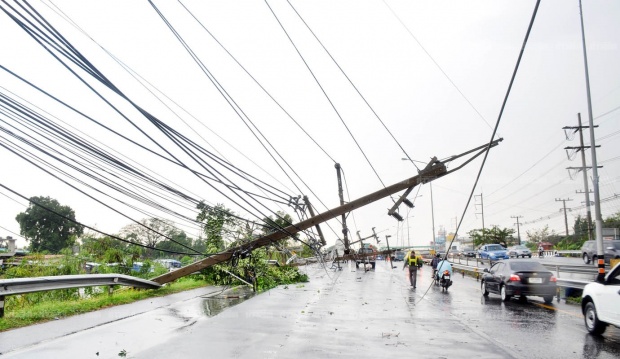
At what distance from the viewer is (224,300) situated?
15734 mm

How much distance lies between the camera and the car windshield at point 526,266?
16734mm

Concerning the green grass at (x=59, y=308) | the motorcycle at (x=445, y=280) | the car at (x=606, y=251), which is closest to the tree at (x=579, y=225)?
the car at (x=606, y=251)

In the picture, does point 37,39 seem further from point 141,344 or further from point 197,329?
point 197,329

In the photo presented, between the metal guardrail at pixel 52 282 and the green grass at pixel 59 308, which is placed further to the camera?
the green grass at pixel 59 308

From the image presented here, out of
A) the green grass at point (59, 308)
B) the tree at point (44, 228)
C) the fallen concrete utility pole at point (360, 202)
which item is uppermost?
the tree at point (44, 228)

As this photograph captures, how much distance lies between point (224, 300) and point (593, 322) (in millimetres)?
10211

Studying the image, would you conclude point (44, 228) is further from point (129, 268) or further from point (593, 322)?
point (593, 322)

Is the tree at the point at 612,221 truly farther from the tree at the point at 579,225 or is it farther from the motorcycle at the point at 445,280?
the motorcycle at the point at 445,280

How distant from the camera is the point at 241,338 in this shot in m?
9.05

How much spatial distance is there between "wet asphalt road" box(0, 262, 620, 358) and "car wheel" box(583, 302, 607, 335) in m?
0.17

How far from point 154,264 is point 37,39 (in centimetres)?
1504

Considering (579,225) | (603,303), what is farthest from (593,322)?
(579,225)

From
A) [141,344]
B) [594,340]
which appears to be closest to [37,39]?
[141,344]

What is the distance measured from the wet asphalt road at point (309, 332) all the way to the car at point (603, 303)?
304 millimetres
